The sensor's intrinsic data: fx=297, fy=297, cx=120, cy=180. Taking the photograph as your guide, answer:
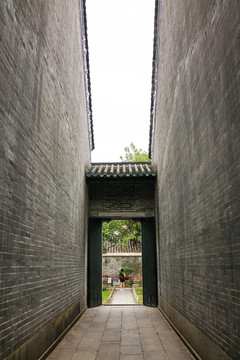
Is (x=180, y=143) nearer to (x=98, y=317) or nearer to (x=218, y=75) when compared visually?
(x=218, y=75)

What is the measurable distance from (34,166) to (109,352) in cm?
305

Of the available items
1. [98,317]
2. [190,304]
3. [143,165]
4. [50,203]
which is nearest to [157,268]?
[98,317]

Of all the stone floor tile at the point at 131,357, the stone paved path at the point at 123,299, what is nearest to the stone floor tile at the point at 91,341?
the stone floor tile at the point at 131,357

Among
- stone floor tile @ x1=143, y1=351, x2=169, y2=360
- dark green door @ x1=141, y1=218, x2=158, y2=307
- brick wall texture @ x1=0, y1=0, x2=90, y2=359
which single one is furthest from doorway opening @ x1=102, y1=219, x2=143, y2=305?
stone floor tile @ x1=143, y1=351, x2=169, y2=360

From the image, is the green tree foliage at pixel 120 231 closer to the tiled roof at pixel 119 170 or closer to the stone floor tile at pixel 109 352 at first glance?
the tiled roof at pixel 119 170

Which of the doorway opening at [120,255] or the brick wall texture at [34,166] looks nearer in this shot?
the brick wall texture at [34,166]

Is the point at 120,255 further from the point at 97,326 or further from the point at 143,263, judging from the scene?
the point at 97,326

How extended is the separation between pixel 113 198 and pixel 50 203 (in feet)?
17.2

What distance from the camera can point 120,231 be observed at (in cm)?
2094

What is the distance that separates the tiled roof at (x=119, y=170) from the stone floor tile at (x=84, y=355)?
5.42 metres

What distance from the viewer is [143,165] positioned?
10961 mm

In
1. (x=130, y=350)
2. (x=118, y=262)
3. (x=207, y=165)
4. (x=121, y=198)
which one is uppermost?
(x=121, y=198)

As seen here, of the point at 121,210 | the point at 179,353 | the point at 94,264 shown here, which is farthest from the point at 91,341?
the point at 121,210

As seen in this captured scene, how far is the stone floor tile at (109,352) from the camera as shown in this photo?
4.31 metres
